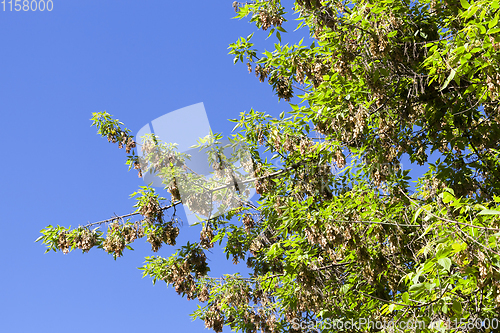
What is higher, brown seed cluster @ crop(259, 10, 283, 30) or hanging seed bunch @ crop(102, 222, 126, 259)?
brown seed cluster @ crop(259, 10, 283, 30)

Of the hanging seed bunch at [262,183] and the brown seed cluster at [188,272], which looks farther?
the brown seed cluster at [188,272]

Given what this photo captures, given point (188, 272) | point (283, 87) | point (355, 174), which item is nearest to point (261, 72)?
point (283, 87)

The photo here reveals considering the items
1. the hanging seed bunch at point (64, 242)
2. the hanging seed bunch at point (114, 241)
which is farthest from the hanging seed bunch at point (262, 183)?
the hanging seed bunch at point (64, 242)

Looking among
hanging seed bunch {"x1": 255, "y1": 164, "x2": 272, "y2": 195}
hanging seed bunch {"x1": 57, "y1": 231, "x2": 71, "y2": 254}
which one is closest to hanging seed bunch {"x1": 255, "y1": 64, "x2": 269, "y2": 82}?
hanging seed bunch {"x1": 255, "y1": 164, "x2": 272, "y2": 195}

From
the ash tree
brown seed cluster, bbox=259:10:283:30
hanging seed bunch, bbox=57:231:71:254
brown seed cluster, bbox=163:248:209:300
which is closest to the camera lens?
the ash tree

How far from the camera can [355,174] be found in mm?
7004

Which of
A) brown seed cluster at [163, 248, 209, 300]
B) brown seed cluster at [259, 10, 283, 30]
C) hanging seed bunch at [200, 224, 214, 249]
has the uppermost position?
brown seed cluster at [259, 10, 283, 30]

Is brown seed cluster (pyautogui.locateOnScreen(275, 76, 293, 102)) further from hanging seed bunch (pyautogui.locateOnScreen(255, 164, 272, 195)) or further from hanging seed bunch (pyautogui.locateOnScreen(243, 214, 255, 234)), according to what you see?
hanging seed bunch (pyautogui.locateOnScreen(243, 214, 255, 234))

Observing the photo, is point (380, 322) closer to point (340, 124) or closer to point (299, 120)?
point (340, 124)

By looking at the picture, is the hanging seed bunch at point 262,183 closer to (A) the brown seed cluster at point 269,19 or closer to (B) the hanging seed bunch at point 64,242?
(A) the brown seed cluster at point 269,19

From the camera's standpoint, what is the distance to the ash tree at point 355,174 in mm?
4551

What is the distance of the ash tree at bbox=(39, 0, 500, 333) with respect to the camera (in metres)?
4.55

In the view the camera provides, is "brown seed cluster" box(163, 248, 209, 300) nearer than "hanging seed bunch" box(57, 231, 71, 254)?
Yes

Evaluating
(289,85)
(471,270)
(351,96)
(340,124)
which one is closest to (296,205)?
(340,124)
